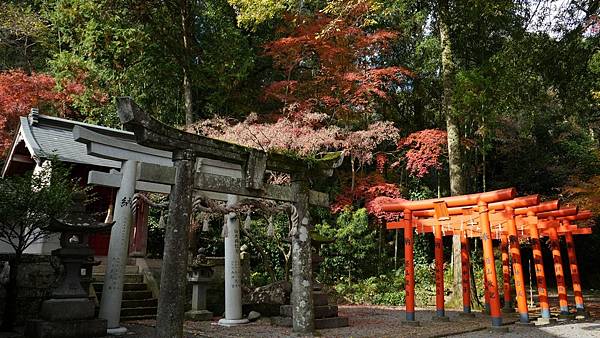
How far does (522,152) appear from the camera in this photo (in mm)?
20578

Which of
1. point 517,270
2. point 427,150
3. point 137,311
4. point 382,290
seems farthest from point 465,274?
point 137,311

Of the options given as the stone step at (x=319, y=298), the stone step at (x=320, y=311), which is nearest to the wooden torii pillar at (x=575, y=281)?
the stone step at (x=320, y=311)

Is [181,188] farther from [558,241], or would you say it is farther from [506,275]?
[558,241]

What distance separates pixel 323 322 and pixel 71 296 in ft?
14.9

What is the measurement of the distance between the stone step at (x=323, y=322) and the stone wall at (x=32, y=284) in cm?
439

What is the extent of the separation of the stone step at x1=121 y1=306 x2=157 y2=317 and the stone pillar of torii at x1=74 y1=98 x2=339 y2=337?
198cm

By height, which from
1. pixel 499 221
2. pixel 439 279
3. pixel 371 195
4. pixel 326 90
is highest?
pixel 326 90

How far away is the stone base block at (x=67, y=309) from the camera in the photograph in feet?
23.4

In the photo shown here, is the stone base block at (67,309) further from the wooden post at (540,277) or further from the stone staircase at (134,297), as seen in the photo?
the wooden post at (540,277)

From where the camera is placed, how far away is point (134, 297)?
10516 mm

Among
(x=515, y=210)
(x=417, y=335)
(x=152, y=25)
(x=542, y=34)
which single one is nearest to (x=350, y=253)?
(x=515, y=210)

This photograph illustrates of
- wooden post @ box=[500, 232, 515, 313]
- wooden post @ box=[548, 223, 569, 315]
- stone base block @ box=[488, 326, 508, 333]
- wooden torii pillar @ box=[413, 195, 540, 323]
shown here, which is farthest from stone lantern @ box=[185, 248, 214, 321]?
wooden post @ box=[548, 223, 569, 315]

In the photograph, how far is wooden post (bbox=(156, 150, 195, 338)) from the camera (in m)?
5.77

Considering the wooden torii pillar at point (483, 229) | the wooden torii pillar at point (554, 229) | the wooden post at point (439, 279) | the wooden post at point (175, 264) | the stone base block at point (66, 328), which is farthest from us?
the wooden post at point (439, 279)
